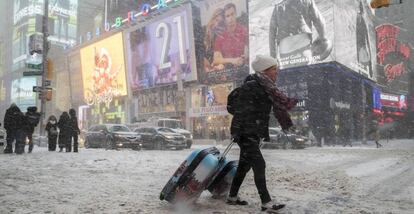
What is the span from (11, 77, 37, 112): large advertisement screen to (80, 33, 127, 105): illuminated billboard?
2327 centimetres

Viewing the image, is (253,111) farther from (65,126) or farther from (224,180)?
(65,126)

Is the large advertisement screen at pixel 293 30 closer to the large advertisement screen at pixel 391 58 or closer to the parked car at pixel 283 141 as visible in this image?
the parked car at pixel 283 141

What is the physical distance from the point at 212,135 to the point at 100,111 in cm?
2841

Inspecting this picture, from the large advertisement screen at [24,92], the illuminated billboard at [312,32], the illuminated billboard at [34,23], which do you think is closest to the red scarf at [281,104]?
the illuminated billboard at [312,32]

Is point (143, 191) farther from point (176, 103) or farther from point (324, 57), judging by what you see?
point (176, 103)

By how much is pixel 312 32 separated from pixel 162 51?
68.7 feet

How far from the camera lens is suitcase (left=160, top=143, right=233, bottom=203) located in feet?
14.1

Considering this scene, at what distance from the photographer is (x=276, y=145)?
88.4 ft

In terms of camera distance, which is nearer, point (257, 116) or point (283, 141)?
point (257, 116)

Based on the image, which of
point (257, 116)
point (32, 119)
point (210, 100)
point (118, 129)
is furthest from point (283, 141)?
point (257, 116)

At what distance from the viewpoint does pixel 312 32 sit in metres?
35.7

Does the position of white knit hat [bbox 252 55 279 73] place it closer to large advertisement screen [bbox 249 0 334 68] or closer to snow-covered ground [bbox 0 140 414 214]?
snow-covered ground [bbox 0 140 414 214]

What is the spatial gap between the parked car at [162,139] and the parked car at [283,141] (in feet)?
19.2

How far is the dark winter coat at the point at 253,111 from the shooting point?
4543 millimetres
